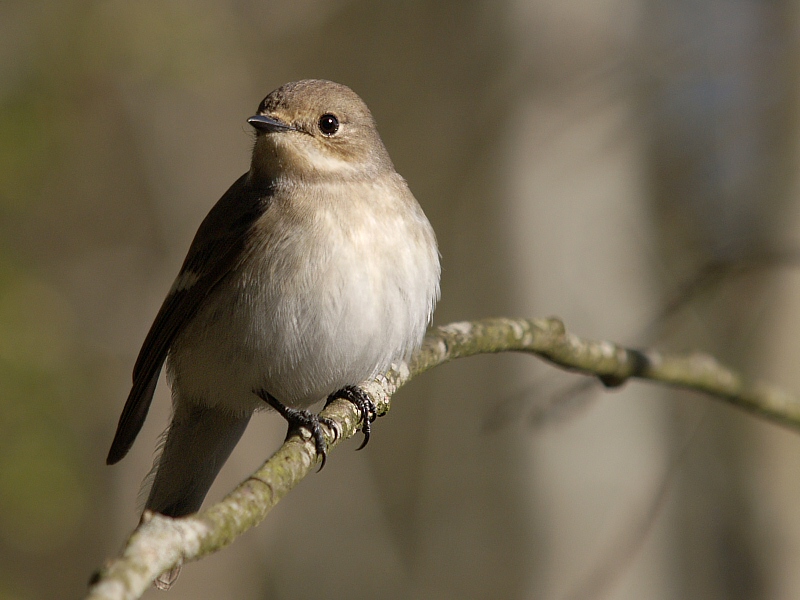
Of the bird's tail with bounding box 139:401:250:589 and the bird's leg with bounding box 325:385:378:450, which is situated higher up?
the bird's leg with bounding box 325:385:378:450

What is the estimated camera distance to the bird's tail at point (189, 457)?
3.74 metres

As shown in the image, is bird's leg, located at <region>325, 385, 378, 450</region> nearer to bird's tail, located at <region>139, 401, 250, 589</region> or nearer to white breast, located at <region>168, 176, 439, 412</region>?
white breast, located at <region>168, 176, 439, 412</region>

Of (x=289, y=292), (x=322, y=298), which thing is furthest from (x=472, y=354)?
(x=289, y=292)

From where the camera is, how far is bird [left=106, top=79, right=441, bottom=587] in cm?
309

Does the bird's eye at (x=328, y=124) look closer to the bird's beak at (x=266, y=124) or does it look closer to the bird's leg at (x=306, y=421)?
the bird's beak at (x=266, y=124)

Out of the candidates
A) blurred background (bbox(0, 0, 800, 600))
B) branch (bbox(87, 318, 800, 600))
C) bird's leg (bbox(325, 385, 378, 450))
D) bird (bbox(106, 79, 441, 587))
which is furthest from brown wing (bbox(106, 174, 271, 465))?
blurred background (bbox(0, 0, 800, 600))

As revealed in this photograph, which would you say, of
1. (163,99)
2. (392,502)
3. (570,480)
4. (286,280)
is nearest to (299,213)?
(286,280)

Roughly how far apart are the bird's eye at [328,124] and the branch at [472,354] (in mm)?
938

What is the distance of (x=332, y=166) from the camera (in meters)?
3.45

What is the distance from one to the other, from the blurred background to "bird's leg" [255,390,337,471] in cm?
219

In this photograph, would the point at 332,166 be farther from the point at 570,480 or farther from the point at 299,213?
the point at 570,480

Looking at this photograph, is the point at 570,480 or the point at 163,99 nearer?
the point at 163,99

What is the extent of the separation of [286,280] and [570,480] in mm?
5163

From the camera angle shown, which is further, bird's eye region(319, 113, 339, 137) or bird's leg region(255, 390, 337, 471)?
bird's eye region(319, 113, 339, 137)
